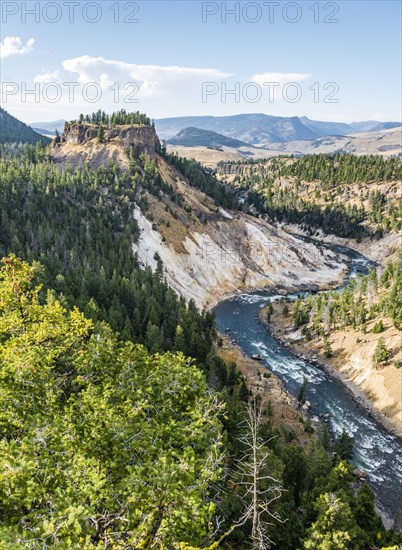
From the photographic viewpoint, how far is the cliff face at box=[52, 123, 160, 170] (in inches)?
6767

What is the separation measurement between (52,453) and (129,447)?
257cm

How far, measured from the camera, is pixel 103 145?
17788 cm

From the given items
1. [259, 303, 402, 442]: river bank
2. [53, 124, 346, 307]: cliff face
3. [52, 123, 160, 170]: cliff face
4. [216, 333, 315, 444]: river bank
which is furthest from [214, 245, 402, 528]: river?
[52, 123, 160, 170]: cliff face

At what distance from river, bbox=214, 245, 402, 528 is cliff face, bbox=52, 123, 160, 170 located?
92905 mm

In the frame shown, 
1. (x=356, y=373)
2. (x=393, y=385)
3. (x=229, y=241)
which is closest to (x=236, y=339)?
(x=356, y=373)

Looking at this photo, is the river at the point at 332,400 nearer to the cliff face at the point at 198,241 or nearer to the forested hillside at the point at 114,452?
the cliff face at the point at 198,241

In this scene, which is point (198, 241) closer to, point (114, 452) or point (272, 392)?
point (272, 392)

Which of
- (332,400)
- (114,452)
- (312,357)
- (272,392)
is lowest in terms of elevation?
(332,400)

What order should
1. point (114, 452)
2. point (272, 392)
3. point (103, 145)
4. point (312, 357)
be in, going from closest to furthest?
point (114, 452) < point (272, 392) < point (312, 357) < point (103, 145)

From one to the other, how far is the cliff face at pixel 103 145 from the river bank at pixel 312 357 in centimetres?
10031

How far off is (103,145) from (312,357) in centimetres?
13997

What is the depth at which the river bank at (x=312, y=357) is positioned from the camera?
6575 centimetres

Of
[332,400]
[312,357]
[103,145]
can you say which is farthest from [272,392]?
[103,145]

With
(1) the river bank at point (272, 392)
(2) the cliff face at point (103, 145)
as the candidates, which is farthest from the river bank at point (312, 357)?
(2) the cliff face at point (103, 145)
